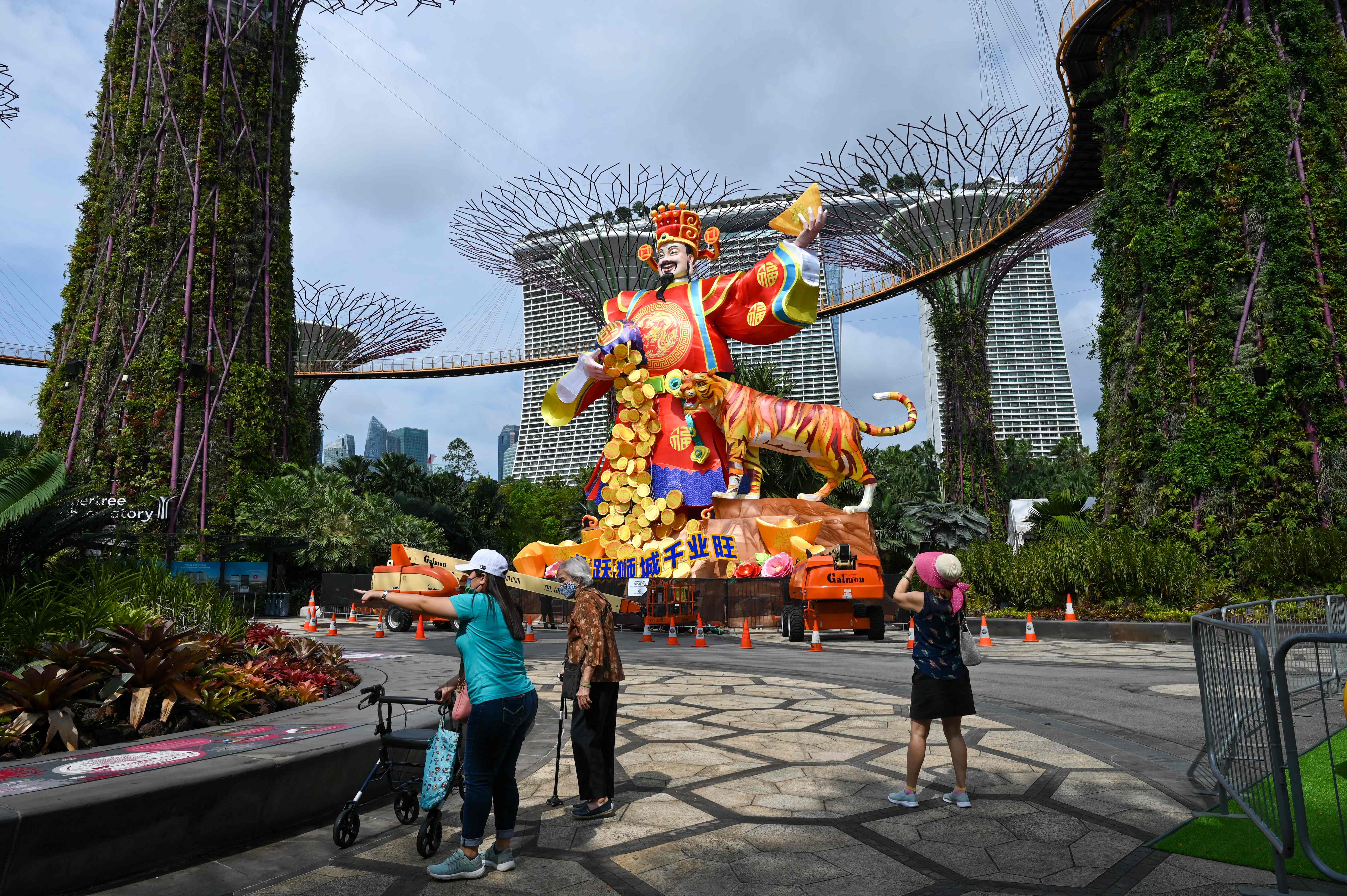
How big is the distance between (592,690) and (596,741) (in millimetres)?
302

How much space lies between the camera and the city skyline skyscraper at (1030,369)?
114m

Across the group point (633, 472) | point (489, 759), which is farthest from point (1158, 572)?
point (489, 759)

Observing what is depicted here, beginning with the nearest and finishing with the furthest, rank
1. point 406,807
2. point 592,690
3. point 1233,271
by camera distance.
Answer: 1. point 406,807
2. point 592,690
3. point 1233,271

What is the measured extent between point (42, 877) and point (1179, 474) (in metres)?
19.9

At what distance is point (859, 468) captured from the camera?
82.7 ft

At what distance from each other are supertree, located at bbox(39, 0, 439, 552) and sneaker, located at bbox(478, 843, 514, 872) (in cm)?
2699

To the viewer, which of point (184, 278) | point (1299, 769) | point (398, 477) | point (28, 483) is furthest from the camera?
point (398, 477)

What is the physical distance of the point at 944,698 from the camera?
17.4ft

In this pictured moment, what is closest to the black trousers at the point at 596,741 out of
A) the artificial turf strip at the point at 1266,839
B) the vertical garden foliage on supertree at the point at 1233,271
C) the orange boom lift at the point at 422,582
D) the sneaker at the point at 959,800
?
the orange boom lift at the point at 422,582

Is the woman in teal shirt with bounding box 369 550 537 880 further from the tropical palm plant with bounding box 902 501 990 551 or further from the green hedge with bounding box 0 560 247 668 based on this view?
the tropical palm plant with bounding box 902 501 990 551

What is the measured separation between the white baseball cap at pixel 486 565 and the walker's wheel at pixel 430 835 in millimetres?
1174

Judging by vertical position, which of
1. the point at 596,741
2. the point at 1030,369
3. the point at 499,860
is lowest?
the point at 499,860

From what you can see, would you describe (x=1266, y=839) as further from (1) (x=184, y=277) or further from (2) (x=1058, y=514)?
(1) (x=184, y=277)

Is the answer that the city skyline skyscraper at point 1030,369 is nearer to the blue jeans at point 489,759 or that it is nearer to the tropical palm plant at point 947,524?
the tropical palm plant at point 947,524
